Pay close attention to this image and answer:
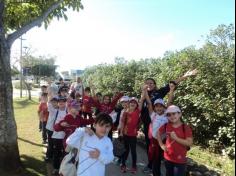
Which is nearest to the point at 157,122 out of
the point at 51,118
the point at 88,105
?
the point at 51,118

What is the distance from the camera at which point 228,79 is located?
8078 millimetres

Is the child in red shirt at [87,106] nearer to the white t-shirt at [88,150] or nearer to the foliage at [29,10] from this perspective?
the foliage at [29,10]

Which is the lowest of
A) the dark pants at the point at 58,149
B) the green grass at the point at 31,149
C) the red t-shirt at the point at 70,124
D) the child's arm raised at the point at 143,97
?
the green grass at the point at 31,149

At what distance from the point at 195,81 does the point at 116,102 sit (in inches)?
85.6

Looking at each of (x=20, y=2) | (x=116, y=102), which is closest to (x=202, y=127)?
(x=116, y=102)

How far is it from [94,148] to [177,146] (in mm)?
1493

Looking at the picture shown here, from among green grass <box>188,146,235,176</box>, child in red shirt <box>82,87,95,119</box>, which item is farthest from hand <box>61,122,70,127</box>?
child in red shirt <box>82,87,95,119</box>

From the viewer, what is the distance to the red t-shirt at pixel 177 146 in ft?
20.2

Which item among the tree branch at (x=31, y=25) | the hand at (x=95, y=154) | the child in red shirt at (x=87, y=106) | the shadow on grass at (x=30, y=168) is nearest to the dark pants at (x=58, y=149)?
the shadow on grass at (x=30, y=168)

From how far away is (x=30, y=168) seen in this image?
8609mm

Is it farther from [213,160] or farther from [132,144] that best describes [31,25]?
[213,160]

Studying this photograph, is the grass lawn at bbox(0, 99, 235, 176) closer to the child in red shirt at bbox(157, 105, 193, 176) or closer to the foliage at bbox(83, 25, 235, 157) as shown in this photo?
the foliage at bbox(83, 25, 235, 157)

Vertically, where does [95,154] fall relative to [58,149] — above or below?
above

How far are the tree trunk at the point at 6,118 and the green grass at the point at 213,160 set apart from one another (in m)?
3.78
